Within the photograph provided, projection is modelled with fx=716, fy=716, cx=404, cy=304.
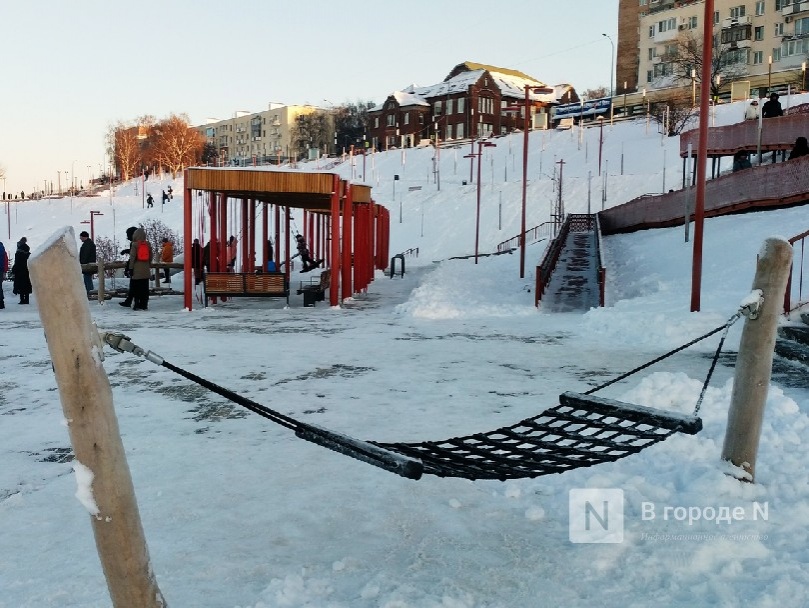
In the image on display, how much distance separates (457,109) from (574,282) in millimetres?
78989

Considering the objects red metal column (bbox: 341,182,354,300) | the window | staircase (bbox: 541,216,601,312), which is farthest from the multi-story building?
red metal column (bbox: 341,182,354,300)

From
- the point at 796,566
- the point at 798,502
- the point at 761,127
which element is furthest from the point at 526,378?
the point at 761,127

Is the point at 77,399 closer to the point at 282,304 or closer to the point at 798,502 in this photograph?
the point at 798,502

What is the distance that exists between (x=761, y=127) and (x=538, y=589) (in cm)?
2388

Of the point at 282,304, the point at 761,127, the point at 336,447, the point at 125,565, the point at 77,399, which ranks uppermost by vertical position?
the point at 761,127

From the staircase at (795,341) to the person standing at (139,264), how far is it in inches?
451

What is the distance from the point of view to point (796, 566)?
10.2 feet

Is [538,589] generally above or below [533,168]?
below

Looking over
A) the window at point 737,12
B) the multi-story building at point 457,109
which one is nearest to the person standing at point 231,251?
the window at point 737,12

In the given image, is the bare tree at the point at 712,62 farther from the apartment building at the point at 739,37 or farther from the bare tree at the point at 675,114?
the bare tree at the point at 675,114

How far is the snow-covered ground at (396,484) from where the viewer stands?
10.3ft

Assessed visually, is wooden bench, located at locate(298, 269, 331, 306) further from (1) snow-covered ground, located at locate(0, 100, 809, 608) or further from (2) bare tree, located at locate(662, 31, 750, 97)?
(2) bare tree, located at locate(662, 31, 750, 97)

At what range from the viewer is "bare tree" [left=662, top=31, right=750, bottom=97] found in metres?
66.9

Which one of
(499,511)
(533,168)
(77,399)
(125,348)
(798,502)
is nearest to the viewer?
(77,399)
